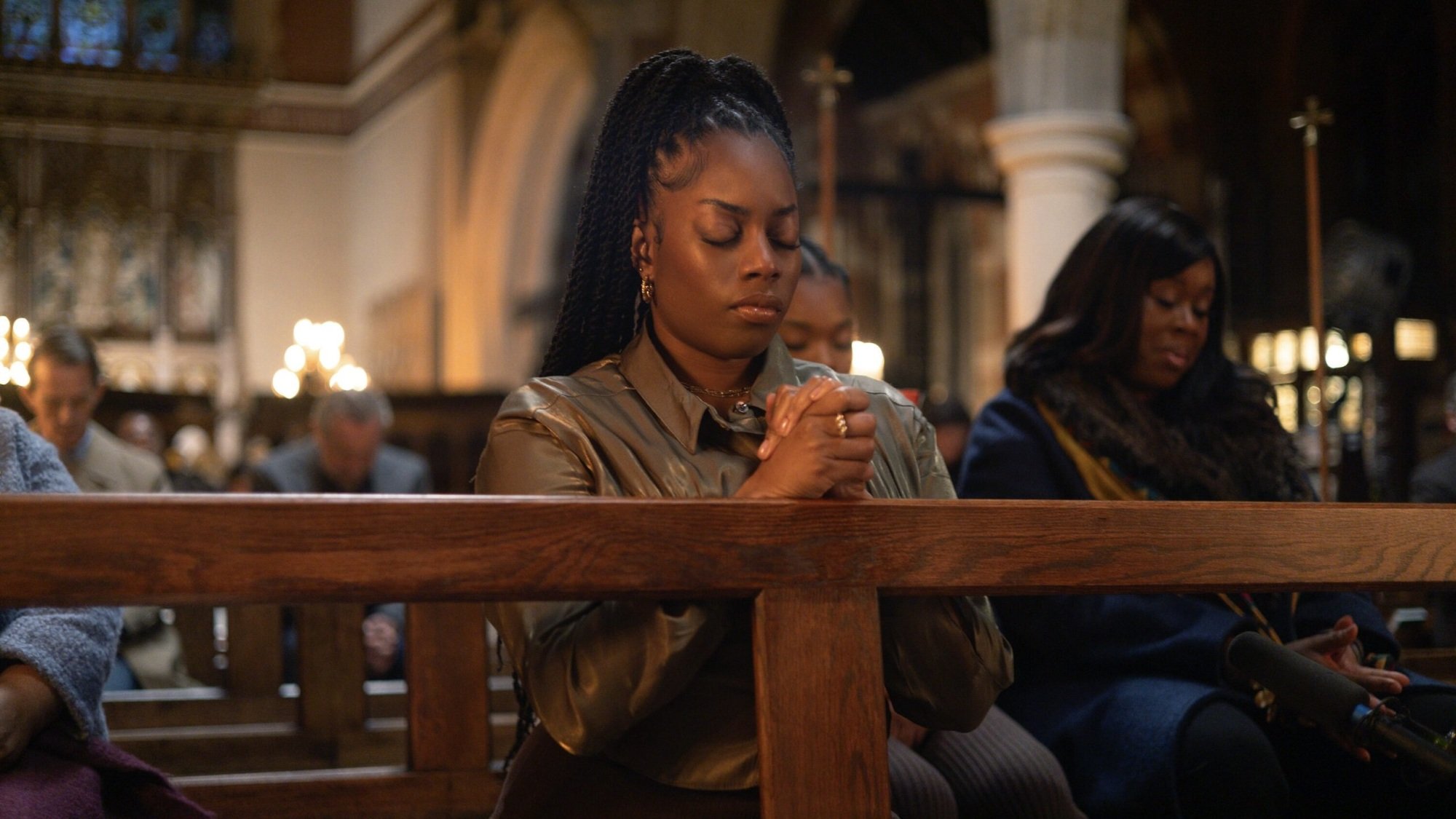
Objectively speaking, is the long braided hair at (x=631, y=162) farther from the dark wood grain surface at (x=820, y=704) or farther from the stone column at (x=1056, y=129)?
the stone column at (x=1056, y=129)

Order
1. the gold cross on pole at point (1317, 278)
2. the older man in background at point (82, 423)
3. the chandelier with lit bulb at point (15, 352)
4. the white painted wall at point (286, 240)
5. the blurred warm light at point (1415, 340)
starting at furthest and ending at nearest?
the white painted wall at point (286, 240), the blurred warm light at point (1415, 340), the chandelier with lit bulb at point (15, 352), the older man in background at point (82, 423), the gold cross on pole at point (1317, 278)

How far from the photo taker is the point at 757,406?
1703 millimetres

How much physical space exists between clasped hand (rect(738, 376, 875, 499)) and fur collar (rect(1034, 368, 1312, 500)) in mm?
1093

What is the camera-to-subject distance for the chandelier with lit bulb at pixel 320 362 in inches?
321

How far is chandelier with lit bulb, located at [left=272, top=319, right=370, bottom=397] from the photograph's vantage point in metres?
8.16

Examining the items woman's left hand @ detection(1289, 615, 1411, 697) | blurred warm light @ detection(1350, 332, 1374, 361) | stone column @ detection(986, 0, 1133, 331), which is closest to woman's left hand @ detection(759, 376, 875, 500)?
woman's left hand @ detection(1289, 615, 1411, 697)

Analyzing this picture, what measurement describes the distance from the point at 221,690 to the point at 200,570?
7.03 ft

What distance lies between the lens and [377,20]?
52.8ft

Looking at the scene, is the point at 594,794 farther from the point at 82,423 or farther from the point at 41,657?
the point at 82,423

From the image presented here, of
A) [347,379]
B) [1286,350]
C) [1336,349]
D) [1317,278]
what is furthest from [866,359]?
[347,379]

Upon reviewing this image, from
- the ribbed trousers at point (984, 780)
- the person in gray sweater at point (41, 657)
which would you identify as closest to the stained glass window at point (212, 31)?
the person in gray sweater at point (41, 657)

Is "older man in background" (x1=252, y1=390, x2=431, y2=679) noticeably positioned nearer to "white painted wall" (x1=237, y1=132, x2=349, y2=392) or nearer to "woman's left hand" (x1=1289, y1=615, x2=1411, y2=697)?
"woman's left hand" (x1=1289, y1=615, x2=1411, y2=697)

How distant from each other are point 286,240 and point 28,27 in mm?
3372

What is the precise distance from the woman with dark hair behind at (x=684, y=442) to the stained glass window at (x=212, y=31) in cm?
1522
